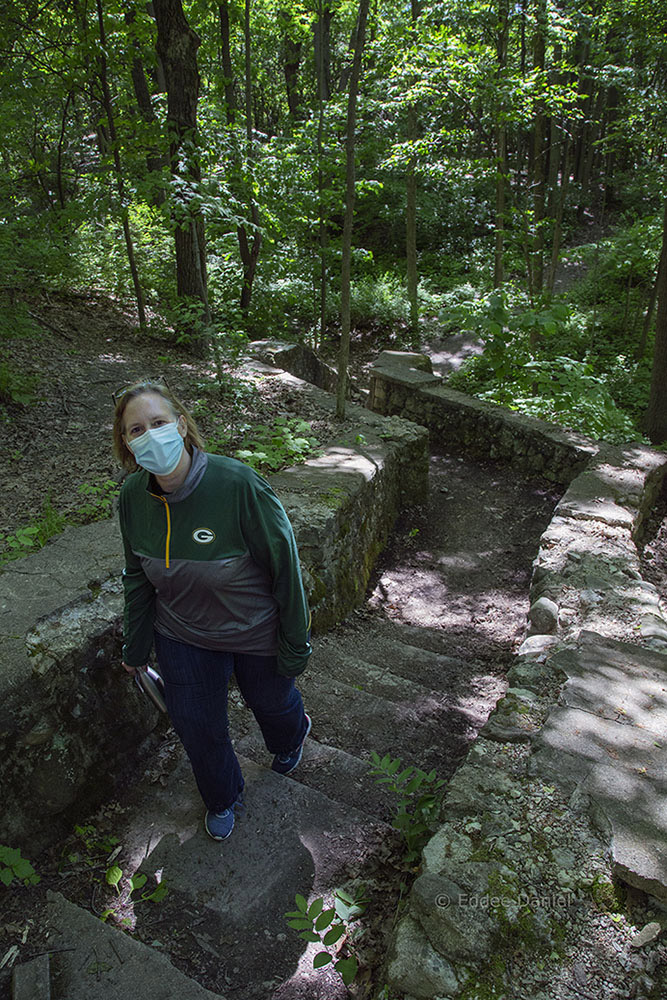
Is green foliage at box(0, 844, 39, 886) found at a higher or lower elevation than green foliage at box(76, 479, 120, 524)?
lower

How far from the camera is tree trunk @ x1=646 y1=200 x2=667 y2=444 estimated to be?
779 cm

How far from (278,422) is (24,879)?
173 inches

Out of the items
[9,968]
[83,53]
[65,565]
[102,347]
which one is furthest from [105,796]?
[83,53]

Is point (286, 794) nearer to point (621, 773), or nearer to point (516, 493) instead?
point (621, 773)

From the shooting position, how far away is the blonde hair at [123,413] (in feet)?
7.26

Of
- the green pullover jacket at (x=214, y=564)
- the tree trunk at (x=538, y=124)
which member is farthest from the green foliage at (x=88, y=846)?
the tree trunk at (x=538, y=124)

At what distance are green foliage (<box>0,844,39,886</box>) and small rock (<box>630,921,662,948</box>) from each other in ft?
6.23

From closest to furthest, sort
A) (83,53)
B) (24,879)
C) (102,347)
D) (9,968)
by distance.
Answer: (9,968), (24,879), (83,53), (102,347)

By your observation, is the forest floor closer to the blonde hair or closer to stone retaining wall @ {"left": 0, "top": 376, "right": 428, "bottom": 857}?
stone retaining wall @ {"left": 0, "top": 376, "right": 428, "bottom": 857}

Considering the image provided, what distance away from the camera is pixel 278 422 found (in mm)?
5992

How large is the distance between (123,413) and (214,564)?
64 cm

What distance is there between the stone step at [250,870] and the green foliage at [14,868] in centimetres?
38

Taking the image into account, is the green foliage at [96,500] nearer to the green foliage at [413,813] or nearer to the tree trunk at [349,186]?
the green foliage at [413,813]

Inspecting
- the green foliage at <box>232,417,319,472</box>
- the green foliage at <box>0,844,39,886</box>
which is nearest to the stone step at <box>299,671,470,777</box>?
the green foliage at <box>0,844,39,886</box>
